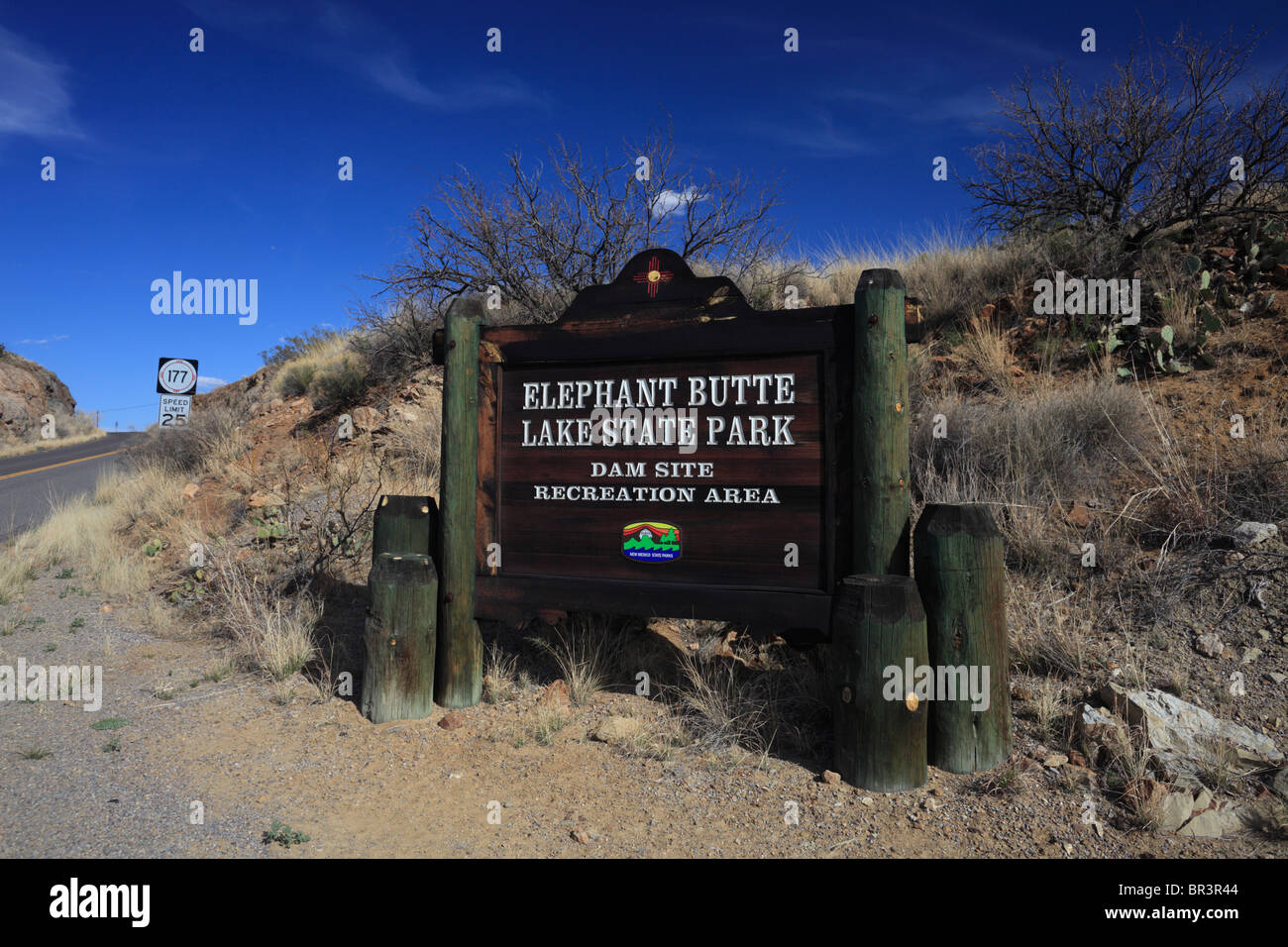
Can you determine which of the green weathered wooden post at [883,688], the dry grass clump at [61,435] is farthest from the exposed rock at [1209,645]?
the dry grass clump at [61,435]

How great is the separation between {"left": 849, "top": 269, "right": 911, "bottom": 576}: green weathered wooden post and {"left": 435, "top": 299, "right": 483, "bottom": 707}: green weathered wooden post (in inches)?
83.1

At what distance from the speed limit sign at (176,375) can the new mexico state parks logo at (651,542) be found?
11.3m

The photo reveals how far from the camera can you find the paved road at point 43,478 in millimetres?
11574

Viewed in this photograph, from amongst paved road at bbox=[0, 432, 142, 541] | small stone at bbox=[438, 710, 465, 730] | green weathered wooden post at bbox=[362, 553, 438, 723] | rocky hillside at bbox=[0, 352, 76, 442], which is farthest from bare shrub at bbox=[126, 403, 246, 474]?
rocky hillside at bbox=[0, 352, 76, 442]

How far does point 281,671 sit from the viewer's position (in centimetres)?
508

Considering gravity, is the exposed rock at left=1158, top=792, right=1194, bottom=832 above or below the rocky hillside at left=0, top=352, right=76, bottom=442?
below

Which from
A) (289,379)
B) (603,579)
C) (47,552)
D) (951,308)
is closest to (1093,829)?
(603,579)

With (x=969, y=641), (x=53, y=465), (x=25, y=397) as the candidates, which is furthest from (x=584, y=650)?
(x=25, y=397)

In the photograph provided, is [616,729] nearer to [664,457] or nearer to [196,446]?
[664,457]

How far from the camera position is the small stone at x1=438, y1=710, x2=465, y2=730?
14.2 ft

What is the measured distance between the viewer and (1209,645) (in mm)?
4207

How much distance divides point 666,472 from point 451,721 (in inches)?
70.4

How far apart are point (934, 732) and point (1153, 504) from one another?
2.70 m

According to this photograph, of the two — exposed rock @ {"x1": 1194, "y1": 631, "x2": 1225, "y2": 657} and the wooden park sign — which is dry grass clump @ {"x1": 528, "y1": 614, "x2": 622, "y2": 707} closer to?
the wooden park sign
